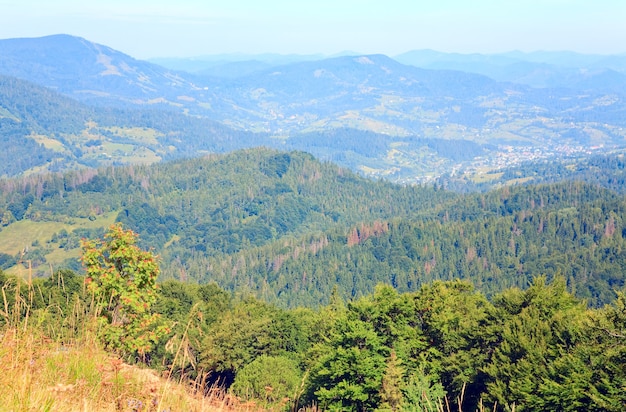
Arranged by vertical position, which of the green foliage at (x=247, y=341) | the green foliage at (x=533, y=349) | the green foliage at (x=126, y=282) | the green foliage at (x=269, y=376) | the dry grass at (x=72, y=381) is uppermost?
the dry grass at (x=72, y=381)

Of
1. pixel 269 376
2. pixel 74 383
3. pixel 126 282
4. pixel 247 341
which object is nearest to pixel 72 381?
pixel 74 383

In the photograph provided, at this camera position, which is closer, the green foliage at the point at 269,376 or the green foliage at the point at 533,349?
the green foliage at the point at 533,349

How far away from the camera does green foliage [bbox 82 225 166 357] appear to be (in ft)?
76.7

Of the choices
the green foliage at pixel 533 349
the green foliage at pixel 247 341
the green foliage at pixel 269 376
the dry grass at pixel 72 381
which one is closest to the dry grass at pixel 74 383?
the dry grass at pixel 72 381

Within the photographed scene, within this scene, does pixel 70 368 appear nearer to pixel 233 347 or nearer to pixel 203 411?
pixel 203 411

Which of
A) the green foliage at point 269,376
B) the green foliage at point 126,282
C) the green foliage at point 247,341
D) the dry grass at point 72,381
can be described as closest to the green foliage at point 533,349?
the green foliage at point 269,376

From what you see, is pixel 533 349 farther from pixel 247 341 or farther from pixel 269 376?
pixel 247 341

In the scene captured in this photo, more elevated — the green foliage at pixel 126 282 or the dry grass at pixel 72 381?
the dry grass at pixel 72 381

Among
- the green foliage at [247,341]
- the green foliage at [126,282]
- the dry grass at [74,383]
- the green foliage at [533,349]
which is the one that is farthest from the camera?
the green foliage at [247,341]

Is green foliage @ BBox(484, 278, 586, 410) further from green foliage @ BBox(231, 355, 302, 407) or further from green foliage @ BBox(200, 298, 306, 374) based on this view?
green foliage @ BBox(200, 298, 306, 374)

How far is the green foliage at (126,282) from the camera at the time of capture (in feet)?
76.7

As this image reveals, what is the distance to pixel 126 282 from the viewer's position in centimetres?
2427

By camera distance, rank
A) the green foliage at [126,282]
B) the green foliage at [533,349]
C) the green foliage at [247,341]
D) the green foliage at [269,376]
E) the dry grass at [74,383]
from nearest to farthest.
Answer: the dry grass at [74,383], the green foliage at [126,282], the green foliage at [533,349], the green foliage at [269,376], the green foliage at [247,341]

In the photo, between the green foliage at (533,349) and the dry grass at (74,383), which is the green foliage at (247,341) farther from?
the dry grass at (74,383)
